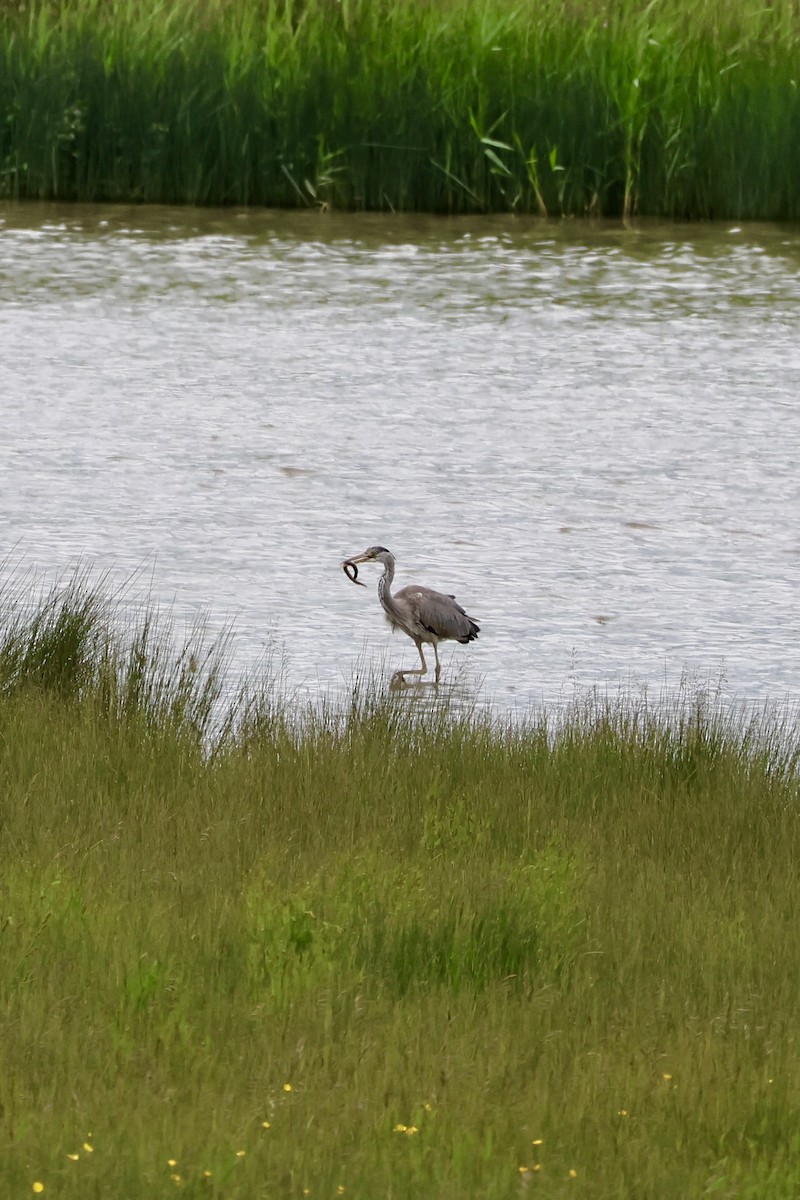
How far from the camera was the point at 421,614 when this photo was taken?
8344mm

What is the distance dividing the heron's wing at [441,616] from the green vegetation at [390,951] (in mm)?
1187

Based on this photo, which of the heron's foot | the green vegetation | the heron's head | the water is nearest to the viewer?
the green vegetation

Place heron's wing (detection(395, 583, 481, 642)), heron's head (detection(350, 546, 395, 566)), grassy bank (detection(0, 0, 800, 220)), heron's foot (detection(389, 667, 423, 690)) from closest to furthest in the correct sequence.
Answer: heron's foot (detection(389, 667, 423, 690)) < heron's wing (detection(395, 583, 481, 642)) < heron's head (detection(350, 546, 395, 566)) < grassy bank (detection(0, 0, 800, 220))

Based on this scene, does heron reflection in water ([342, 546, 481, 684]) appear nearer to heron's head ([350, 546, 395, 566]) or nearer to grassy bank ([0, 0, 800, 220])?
heron's head ([350, 546, 395, 566])

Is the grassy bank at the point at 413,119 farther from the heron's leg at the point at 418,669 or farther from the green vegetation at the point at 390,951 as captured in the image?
the green vegetation at the point at 390,951

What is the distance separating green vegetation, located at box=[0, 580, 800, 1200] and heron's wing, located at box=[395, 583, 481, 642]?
46.7 inches

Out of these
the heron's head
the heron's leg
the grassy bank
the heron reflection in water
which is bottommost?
the heron's leg

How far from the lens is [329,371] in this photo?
14.2 metres

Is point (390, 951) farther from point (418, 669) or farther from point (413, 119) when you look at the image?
point (413, 119)

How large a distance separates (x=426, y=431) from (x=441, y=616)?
4.46 metres

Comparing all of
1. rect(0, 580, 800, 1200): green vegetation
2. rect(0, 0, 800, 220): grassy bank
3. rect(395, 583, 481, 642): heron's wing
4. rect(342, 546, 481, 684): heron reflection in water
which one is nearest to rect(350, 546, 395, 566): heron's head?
rect(342, 546, 481, 684): heron reflection in water

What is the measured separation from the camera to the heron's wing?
27.1ft

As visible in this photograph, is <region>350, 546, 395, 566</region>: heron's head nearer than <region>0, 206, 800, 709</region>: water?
Yes

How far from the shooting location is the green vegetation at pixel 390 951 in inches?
153
